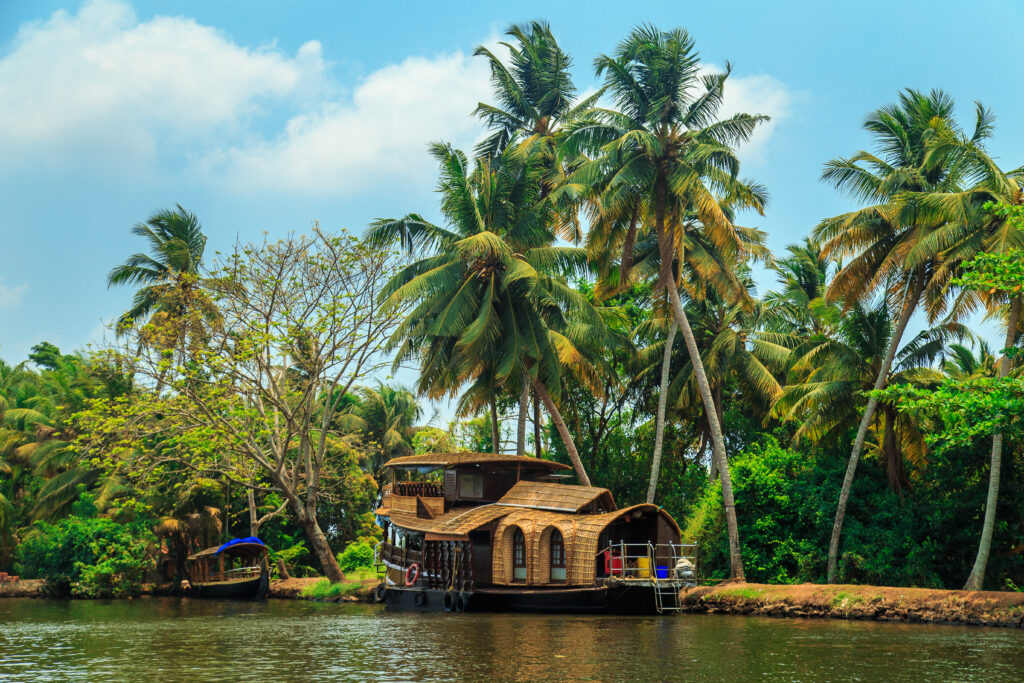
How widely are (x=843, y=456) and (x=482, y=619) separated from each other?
11.2 m

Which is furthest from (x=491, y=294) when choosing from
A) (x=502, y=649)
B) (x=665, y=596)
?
(x=502, y=649)

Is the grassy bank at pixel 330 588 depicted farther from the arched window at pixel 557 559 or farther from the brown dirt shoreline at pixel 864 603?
the brown dirt shoreline at pixel 864 603

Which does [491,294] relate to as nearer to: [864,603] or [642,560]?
[642,560]

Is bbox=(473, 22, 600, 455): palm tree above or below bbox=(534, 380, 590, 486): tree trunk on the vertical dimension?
above

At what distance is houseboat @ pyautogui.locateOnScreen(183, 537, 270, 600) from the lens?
31.2 m

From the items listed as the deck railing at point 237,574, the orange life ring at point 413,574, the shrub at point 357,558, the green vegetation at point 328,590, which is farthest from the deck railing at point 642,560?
the shrub at point 357,558

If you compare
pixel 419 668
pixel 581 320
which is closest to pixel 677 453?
pixel 581 320

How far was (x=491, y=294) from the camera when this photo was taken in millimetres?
26375

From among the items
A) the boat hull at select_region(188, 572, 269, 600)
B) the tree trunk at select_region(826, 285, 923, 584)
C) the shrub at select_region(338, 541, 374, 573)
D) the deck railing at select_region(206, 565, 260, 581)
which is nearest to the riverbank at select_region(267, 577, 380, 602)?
the boat hull at select_region(188, 572, 269, 600)

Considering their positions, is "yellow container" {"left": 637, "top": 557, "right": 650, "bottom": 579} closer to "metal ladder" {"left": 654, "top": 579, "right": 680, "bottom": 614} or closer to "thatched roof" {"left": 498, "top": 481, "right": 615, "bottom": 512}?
"metal ladder" {"left": 654, "top": 579, "right": 680, "bottom": 614}

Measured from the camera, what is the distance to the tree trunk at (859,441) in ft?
73.7

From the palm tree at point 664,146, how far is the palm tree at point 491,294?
8.98 ft

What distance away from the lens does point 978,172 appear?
820 inches

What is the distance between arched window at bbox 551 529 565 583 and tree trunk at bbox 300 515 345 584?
9647 millimetres
